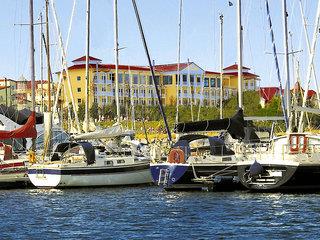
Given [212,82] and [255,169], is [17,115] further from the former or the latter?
[212,82]

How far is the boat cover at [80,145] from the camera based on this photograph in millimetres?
50812

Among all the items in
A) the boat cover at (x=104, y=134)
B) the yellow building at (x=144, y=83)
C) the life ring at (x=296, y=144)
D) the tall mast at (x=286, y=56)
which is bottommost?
the life ring at (x=296, y=144)

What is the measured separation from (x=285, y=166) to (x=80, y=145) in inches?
579

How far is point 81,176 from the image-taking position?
5159 cm

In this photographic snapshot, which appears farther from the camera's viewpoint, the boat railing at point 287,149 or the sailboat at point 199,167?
the sailboat at point 199,167

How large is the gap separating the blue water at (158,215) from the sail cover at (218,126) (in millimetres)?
3993

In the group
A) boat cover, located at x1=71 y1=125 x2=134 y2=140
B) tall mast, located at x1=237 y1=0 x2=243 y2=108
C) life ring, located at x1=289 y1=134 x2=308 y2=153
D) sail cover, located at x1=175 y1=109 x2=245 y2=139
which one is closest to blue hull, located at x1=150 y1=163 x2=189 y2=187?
sail cover, located at x1=175 y1=109 x2=245 y2=139

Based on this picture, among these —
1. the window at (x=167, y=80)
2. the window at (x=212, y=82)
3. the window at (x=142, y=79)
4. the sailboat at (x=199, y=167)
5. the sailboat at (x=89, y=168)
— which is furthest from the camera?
the window at (x=212, y=82)

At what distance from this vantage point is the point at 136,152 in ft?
189

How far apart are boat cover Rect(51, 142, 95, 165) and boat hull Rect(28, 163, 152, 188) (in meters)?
0.80

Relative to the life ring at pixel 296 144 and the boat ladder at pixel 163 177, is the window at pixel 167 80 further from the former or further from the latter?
the life ring at pixel 296 144

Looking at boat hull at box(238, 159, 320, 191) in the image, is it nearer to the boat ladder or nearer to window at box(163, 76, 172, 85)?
the boat ladder

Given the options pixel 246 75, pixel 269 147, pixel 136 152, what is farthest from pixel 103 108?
pixel 269 147

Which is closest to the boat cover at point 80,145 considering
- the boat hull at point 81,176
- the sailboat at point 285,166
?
the boat hull at point 81,176
